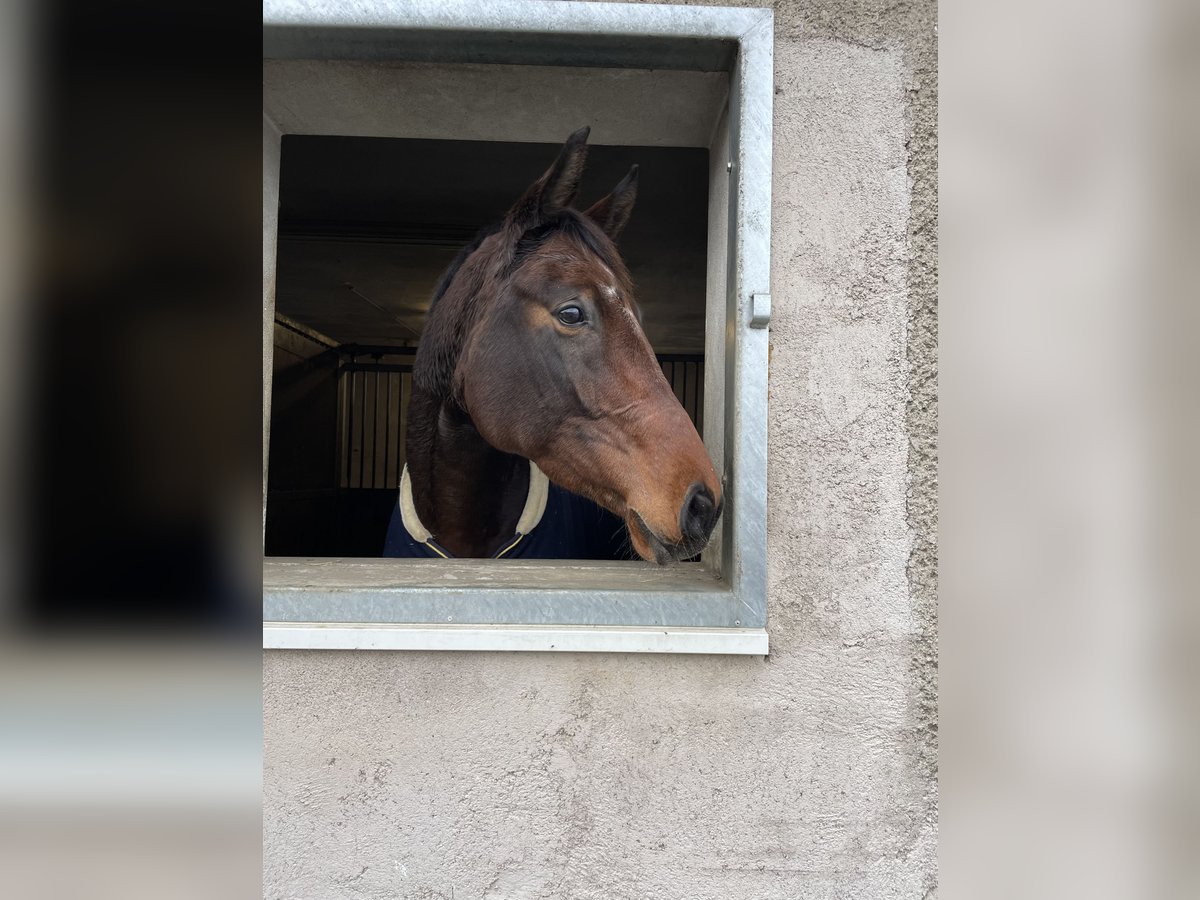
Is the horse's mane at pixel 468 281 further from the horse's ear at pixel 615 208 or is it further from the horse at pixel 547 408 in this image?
the horse's ear at pixel 615 208

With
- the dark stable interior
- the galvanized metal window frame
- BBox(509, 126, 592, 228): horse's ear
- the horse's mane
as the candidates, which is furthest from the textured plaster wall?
the dark stable interior

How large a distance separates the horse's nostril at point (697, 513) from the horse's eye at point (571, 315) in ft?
2.00

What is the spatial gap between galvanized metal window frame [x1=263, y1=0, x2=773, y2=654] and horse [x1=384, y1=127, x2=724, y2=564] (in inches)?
5.5

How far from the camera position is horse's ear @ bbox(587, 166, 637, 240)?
92.1 inches

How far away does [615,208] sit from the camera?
2.35 meters

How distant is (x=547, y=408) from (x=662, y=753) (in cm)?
94

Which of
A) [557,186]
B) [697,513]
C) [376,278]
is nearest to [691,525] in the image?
[697,513]

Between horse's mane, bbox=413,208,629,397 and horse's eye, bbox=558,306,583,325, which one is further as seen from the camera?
horse's mane, bbox=413,208,629,397

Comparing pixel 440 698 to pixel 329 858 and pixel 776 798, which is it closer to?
pixel 329 858

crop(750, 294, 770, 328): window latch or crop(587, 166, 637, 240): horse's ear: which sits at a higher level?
crop(587, 166, 637, 240): horse's ear
